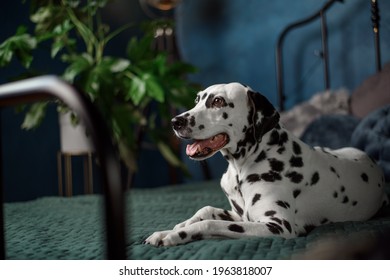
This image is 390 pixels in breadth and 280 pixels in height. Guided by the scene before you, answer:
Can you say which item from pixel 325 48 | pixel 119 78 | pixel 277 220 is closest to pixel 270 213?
pixel 277 220

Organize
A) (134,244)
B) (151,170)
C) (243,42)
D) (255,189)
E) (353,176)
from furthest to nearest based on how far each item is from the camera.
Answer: (151,170) < (243,42) < (353,176) < (255,189) < (134,244)

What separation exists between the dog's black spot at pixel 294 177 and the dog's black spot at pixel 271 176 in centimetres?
2

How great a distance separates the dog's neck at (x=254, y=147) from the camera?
969mm

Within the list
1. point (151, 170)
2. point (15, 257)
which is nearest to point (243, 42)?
point (15, 257)

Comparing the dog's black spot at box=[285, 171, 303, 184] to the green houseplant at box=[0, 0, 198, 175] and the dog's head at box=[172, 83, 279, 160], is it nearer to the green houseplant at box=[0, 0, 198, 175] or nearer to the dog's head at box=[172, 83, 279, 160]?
the dog's head at box=[172, 83, 279, 160]

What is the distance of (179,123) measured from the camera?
93cm

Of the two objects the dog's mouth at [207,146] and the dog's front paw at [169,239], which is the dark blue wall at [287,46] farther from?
the dog's front paw at [169,239]

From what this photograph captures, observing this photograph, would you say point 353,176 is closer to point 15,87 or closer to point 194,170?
point 15,87

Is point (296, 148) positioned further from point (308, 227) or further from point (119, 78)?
point (119, 78)

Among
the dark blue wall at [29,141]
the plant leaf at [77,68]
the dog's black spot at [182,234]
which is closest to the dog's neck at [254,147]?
the dog's black spot at [182,234]

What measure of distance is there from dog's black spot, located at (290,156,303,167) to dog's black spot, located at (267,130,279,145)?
0.05m

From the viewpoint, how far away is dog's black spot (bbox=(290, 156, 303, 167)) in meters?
1.01
